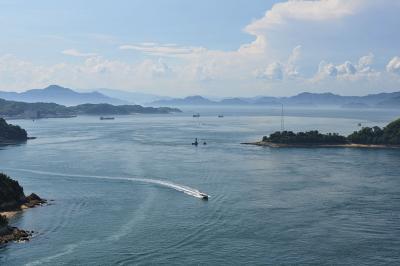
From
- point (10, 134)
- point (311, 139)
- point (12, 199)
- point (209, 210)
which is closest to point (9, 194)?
point (12, 199)

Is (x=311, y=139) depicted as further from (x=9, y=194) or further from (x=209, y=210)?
(x=9, y=194)

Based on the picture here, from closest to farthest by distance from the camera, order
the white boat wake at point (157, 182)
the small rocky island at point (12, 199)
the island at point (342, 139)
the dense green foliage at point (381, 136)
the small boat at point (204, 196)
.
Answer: the small rocky island at point (12, 199) < the small boat at point (204, 196) < the white boat wake at point (157, 182) < the dense green foliage at point (381, 136) < the island at point (342, 139)

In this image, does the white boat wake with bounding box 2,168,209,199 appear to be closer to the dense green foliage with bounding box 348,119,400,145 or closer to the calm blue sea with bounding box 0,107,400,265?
the calm blue sea with bounding box 0,107,400,265

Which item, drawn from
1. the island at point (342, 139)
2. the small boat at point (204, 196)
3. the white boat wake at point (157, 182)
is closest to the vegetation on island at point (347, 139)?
the island at point (342, 139)

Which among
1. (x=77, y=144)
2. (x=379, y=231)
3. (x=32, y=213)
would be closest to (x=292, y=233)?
(x=379, y=231)

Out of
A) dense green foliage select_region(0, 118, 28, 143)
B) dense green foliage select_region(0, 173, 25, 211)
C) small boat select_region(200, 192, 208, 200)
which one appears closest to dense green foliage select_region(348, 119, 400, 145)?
small boat select_region(200, 192, 208, 200)

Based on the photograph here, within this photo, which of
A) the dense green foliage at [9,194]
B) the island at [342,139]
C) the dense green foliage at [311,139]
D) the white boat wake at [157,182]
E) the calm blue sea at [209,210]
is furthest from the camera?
the dense green foliage at [311,139]

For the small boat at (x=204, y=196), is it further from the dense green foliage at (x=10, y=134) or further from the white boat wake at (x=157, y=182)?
the dense green foliage at (x=10, y=134)

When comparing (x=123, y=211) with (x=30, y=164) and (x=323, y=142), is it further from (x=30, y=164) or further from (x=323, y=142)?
(x=323, y=142)
